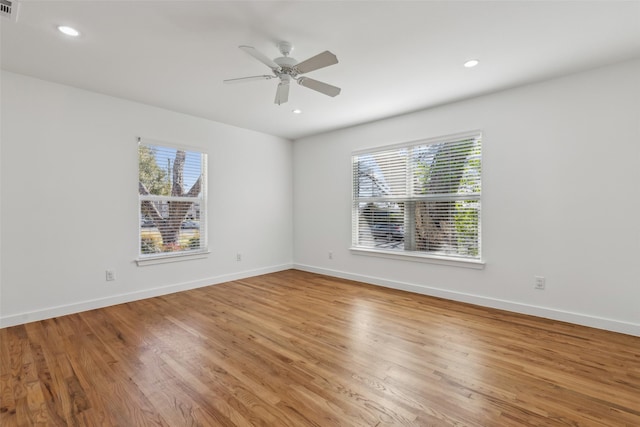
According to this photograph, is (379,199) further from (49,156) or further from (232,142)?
(49,156)

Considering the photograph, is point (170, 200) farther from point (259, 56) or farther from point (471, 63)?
point (471, 63)

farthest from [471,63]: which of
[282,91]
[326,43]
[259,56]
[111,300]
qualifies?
[111,300]

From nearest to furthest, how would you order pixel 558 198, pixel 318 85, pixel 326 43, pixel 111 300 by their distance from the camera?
pixel 326 43 < pixel 318 85 < pixel 558 198 < pixel 111 300

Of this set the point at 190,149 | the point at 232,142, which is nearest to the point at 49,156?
the point at 190,149

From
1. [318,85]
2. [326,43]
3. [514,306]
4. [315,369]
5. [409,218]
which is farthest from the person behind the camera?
[409,218]

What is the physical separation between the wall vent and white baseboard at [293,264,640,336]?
182 inches

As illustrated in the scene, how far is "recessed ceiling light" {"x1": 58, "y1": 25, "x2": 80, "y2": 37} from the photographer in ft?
7.34

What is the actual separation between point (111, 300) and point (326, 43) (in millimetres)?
3787

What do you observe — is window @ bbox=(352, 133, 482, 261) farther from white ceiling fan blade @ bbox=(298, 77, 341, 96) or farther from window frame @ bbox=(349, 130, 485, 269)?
white ceiling fan blade @ bbox=(298, 77, 341, 96)

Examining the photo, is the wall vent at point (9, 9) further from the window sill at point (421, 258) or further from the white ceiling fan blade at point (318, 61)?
the window sill at point (421, 258)

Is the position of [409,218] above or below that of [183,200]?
below

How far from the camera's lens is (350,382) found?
1.98 m

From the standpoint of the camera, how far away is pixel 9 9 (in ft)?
6.56

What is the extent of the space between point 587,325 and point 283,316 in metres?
3.10
